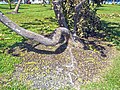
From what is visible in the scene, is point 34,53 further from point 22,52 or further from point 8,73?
point 8,73

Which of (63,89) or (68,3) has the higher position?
(68,3)

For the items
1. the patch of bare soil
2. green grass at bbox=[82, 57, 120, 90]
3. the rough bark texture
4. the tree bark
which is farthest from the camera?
the rough bark texture

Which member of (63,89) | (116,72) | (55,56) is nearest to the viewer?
(63,89)

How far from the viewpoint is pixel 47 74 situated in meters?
7.59

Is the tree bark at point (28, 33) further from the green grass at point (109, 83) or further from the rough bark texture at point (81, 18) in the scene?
the rough bark texture at point (81, 18)

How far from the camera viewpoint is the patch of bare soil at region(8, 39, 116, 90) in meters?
7.23

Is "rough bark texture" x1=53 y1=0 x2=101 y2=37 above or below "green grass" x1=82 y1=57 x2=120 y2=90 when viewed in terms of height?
above

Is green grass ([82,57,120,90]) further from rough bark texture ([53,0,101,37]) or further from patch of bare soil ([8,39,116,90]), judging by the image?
rough bark texture ([53,0,101,37])

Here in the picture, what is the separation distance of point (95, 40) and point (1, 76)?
5274mm

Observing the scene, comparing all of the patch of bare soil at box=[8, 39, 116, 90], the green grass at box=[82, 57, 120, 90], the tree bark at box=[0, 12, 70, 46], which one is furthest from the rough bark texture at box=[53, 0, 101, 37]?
the green grass at box=[82, 57, 120, 90]

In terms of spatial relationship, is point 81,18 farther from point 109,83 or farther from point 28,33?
point 109,83

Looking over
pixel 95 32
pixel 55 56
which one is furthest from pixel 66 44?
pixel 95 32

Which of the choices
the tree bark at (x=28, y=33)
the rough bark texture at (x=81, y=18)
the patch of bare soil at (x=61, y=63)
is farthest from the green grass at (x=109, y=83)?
the rough bark texture at (x=81, y=18)

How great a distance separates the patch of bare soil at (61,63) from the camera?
723 centimetres
